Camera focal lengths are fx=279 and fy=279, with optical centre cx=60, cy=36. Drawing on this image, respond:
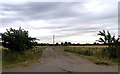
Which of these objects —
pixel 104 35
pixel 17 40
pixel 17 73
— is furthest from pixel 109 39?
pixel 17 73

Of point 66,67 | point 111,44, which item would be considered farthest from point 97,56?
point 66,67

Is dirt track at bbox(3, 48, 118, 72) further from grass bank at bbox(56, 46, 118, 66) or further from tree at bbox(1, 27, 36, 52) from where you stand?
tree at bbox(1, 27, 36, 52)

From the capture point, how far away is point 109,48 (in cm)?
3017

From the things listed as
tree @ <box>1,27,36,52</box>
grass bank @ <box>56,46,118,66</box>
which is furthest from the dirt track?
tree @ <box>1,27,36,52</box>

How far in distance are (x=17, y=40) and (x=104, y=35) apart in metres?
9.49

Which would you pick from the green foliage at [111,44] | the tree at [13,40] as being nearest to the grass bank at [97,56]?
the green foliage at [111,44]

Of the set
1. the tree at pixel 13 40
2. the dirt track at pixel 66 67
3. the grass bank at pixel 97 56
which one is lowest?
the dirt track at pixel 66 67

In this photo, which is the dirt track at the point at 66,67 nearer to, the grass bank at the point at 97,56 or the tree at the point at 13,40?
the grass bank at the point at 97,56

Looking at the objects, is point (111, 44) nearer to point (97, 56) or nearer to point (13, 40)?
point (97, 56)

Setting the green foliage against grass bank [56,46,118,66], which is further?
the green foliage

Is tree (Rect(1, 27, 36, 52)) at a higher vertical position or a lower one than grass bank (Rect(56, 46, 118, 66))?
higher

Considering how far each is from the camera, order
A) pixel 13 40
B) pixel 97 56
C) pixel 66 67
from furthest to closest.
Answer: pixel 97 56
pixel 13 40
pixel 66 67

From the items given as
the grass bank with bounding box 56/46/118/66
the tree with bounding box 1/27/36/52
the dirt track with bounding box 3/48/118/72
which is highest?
the tree with bounding box 1/27/36/52

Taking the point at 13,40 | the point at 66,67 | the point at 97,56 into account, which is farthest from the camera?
the point at 97,56
